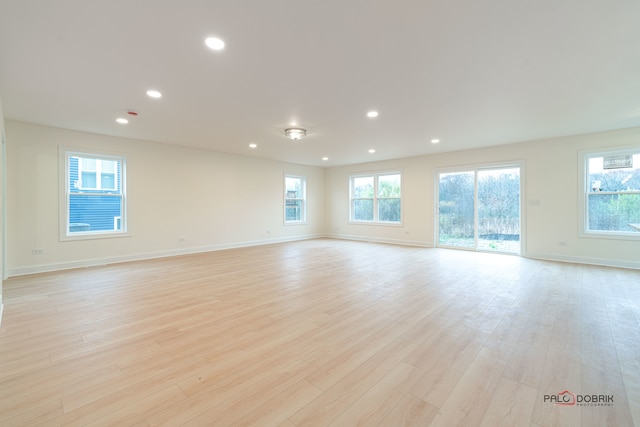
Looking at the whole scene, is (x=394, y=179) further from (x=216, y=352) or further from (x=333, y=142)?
(x=216, y=352)

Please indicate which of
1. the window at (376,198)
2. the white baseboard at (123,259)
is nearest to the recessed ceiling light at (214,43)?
the white baseboard at (123,259)

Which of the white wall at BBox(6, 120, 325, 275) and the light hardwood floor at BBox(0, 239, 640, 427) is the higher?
the white wall at BBox(6, 120, 325, 275)

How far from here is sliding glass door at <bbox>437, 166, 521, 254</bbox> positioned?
21.4 feet

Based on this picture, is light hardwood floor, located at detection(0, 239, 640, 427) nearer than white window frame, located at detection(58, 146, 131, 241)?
Yes

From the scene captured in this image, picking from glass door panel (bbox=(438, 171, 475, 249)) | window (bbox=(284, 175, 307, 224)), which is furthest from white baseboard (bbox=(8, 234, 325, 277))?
glass door panel (bbox=(438, 171, 475, 249))

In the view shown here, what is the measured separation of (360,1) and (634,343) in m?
3.60

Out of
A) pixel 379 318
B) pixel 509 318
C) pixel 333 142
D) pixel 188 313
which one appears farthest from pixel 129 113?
pixel 509 318

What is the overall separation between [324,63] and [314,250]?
5.24 metres

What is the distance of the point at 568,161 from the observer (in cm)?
571

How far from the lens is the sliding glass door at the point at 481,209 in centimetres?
652

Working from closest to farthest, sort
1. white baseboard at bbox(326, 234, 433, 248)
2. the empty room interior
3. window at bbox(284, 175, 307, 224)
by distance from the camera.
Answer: the empty room interior
white baseboard at bbox(326, 234, 433, 248)
window at bbox(284, 175, 307, 224)

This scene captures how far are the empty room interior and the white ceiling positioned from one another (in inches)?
1.1

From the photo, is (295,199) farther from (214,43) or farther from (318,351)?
(318,351)

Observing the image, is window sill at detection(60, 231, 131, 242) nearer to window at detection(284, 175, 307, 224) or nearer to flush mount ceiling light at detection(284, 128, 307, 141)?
flush mount ceiling light at detection(284, 128, 307, 141)
